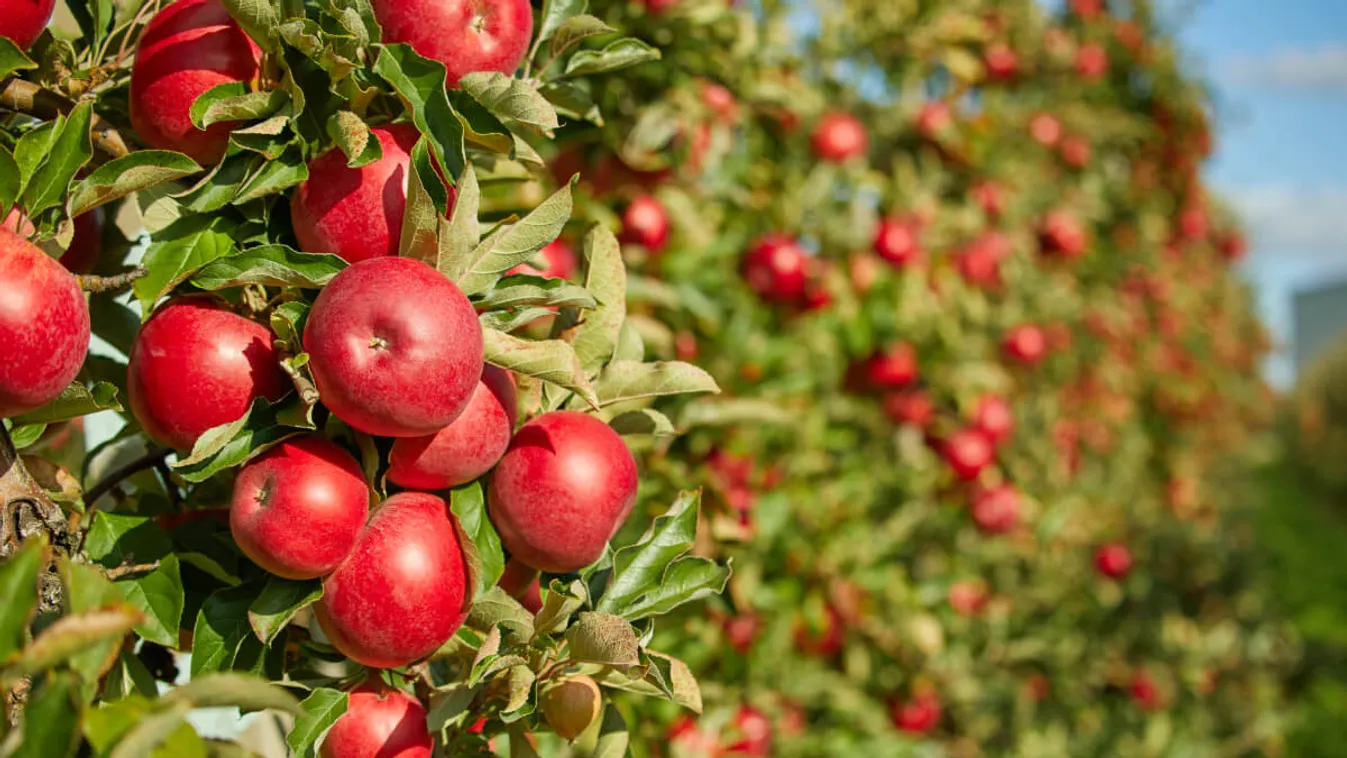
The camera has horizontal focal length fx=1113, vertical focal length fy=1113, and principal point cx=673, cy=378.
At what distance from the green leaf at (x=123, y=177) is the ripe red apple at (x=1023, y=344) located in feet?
8.88

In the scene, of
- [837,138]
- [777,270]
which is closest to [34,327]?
[777,270]

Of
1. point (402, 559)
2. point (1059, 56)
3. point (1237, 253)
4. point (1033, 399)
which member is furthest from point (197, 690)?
point (1237, 253)

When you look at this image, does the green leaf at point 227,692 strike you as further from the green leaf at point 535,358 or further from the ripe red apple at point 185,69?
the ripe red apple at point 185,69

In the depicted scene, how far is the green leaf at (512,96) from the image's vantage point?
738 mm

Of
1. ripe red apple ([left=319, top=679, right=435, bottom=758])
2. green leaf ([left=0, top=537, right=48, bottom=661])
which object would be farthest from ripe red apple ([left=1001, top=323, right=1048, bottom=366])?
green leaf ([left=0, top=537, right=48, bottom=661])

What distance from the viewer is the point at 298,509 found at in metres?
0.66

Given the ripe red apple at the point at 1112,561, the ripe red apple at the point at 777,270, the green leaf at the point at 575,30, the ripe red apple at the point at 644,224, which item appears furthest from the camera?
the ripe red apple at the point at 1112,561

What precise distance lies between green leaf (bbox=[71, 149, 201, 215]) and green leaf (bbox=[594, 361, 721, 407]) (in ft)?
1.09

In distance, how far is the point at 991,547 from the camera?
10.3 ft

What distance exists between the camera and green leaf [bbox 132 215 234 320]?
69 centimetres

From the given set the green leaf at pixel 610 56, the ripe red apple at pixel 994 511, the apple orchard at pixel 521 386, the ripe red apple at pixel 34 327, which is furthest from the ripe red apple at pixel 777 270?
the ripe red apple at pixel 34 327

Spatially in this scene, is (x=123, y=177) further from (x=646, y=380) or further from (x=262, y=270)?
(x=646, y=380)

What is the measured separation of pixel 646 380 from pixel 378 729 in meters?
0.31

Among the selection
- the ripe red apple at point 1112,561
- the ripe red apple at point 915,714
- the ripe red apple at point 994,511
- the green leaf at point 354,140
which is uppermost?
the green leaf at point 354,140
